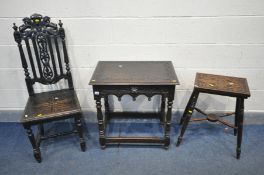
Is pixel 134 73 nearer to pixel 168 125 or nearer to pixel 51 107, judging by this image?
pixel 168 125

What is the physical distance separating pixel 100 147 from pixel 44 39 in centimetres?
109

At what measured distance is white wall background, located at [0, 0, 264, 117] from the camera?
1976 millimetres

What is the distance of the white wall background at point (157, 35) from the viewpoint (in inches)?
77.8

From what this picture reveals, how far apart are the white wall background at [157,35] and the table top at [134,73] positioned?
112mm

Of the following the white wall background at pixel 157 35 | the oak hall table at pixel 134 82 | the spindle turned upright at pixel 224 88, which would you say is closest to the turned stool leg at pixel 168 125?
the oak hall table at pixel 134 82

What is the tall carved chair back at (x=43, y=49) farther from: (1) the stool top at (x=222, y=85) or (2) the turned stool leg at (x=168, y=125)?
(1) the stool top at (x=222, y=85)

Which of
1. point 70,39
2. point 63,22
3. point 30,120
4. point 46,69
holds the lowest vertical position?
point 30,120

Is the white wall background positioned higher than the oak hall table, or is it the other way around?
the white wall background

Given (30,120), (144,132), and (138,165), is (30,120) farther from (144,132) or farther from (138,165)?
(144,132)

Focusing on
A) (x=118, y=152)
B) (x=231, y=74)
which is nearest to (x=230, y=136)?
(x=231, y=74)

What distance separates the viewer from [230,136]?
232cm

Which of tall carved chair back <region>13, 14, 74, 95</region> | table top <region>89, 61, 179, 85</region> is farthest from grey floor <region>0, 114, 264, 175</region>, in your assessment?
table top <region>89, 61, 179, 85</region>

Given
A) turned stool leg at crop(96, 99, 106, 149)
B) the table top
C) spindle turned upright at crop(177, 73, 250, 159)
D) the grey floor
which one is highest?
the table top

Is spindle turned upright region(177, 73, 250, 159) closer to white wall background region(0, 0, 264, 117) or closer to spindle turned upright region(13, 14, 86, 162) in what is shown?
white wall background region(0, 0, 264, 117)
